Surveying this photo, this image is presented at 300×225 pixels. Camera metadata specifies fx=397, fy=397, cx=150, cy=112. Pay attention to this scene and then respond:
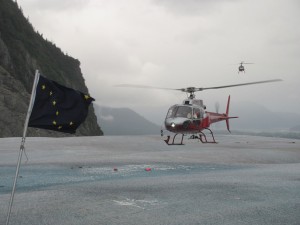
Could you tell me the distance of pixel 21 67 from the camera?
8662cm

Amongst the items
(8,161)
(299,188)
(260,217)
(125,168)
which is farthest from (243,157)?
(260,217)

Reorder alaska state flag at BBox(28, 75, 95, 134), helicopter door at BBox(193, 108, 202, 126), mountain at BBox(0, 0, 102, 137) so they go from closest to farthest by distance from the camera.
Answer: alaska state flag at BBox(28, 75, 95, 134) < helicopter door at BBox(193, 108, 202, 126) < mountain at BBox(0, 0, 102, 137)

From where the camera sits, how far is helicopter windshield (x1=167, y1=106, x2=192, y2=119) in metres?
27.7

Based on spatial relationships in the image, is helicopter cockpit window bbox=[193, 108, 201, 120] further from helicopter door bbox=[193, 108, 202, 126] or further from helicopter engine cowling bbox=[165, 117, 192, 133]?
helicopter engine cowling bbox=[165, 117, 192, 133]

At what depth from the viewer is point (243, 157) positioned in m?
20.3

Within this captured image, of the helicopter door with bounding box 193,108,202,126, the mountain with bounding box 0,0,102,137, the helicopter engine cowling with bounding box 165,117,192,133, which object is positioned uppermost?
the mountain with bounding box 0,0,102,137

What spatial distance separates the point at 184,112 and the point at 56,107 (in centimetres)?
2086

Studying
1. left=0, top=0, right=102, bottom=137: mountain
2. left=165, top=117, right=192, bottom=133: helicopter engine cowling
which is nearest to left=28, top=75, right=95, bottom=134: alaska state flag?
left=165, top=117, right=192, bottom=133: helicopter engine cowling

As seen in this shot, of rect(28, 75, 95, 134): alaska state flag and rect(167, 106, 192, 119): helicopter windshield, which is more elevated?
rect(167, 106, 192, 119): helicopter windshield

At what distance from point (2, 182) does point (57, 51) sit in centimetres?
11354

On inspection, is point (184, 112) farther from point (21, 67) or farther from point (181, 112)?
point (21, 67)

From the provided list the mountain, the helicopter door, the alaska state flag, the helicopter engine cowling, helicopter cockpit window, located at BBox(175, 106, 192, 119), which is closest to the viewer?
the alaska state flag

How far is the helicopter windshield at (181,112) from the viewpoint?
27656 millimetres

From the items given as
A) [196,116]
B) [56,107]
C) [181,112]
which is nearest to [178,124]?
[181,112]
